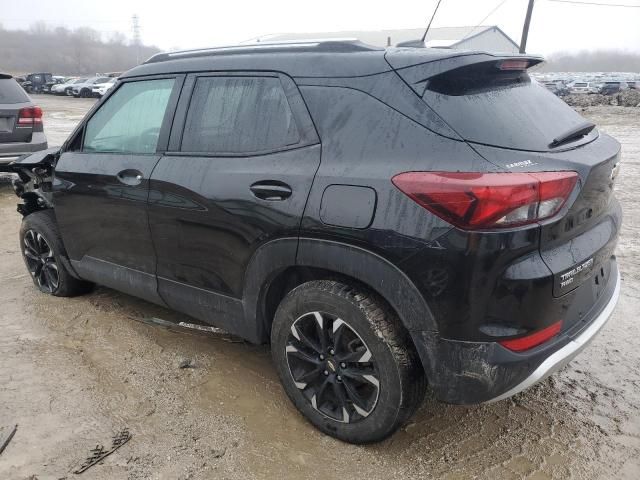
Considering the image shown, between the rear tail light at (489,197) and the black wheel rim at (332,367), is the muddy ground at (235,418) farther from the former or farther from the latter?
the rear tail light at (489,197)

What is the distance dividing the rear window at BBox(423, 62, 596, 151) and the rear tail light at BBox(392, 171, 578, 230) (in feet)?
0.62

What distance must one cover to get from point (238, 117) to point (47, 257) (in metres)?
2.43

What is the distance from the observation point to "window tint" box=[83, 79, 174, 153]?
325cm

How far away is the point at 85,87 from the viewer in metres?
38.8

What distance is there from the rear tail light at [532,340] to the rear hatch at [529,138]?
16 cm

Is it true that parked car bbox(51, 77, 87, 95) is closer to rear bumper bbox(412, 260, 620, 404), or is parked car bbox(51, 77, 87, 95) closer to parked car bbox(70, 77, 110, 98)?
parked car bbox(70, 77, 110, 98)

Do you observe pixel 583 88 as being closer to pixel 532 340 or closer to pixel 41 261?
pixel 41 261

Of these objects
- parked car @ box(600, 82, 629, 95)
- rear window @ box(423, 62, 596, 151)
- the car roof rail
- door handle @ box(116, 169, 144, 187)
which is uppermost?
the car roof rail

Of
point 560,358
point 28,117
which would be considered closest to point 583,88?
point 28,117

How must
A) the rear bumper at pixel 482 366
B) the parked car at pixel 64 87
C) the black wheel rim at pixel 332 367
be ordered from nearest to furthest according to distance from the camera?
the rear bumper at pixel 482 366, the black wheel rim at pixel 332 367, the parked car at pixel 64 87

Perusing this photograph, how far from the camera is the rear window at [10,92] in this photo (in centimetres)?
782

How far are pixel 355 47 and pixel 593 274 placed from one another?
1.51m

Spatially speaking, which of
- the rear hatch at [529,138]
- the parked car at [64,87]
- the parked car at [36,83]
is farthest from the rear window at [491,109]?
the parked car at [36,83]

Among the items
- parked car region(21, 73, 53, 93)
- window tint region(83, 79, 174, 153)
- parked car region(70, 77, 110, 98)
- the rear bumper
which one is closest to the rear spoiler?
the rear bumper
